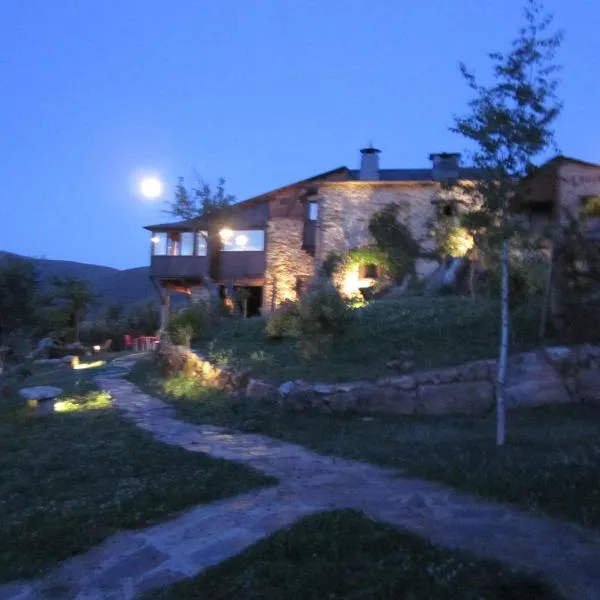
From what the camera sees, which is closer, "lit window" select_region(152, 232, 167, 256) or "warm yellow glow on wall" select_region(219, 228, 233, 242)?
"warm yellow glow on wall" select_region(219, 228, 233, 242)

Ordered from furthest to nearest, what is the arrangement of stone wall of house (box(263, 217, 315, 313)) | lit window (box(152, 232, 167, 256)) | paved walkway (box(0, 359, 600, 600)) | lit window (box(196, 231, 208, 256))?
lit window (box(152, 232, 167, 256)) → lit window (box(196, 231, 208, 256)) → stone wall of house (box(263, 217, 315, 313)) → paved walkway (box(0, 359, 600, 600))

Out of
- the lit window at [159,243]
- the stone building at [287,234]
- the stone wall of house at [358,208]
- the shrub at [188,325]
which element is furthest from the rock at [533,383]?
the lit window at [159,243]

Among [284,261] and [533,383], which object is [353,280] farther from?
[533,383]

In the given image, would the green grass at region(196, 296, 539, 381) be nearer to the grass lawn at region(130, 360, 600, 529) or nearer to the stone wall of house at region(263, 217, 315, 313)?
the grass lawn at region(130, 360, 600, 529)

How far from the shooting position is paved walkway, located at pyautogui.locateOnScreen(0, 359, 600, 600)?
4012 millimetres

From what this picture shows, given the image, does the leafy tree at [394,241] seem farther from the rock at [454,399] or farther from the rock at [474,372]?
the rock at [454,399]

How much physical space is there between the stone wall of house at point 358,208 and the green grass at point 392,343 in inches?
400

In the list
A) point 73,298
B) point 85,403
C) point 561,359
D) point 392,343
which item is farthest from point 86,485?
point 73,298

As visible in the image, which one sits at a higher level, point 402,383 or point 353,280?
point 353,280

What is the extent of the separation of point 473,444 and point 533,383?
369 cm

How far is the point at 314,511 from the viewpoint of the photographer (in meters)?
5.14

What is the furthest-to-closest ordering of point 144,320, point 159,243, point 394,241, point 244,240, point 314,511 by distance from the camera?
1. point 144,320
2. point 159,243
3. point 244,240
4. point 394,241
5. point 314,511

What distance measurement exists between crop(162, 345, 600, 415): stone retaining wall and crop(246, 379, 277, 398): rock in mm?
24

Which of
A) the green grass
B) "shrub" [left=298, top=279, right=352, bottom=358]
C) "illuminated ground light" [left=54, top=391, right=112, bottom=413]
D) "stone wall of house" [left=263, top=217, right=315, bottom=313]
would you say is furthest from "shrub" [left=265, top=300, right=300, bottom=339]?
"stone wall of house" [left=263, top=217, right=315, bottom=313]
